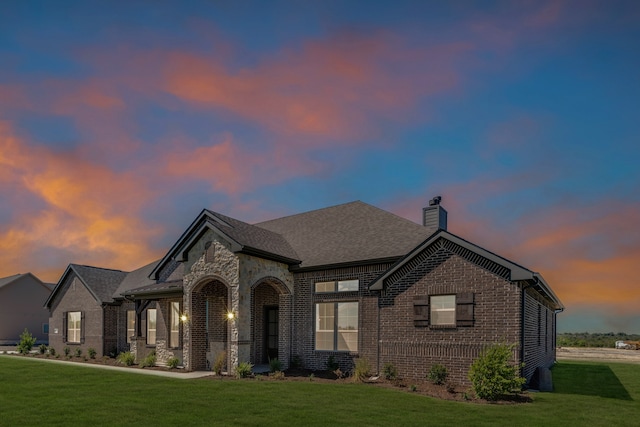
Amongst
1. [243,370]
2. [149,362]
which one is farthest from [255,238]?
[149,362]

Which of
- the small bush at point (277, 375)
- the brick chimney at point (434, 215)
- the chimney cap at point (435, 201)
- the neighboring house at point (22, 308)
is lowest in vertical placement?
the neighboring house at point (22, 308)

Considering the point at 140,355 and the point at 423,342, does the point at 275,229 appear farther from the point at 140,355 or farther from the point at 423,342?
the point at 423,342

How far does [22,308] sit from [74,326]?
17.2 m

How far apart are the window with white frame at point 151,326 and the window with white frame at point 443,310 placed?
14921mm

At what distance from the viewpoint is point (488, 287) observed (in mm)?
15516

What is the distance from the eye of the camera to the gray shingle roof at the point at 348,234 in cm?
1961

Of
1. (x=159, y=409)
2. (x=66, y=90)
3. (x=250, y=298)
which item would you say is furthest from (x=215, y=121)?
(x=159, y=409)

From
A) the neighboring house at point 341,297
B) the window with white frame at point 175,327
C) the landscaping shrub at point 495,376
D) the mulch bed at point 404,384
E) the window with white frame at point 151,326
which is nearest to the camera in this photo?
the landscaping shrub at point 495,376

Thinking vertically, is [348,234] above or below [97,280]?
above

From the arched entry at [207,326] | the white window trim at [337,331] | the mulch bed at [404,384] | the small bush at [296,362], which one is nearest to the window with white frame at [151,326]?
the mulch bed at [404,384]

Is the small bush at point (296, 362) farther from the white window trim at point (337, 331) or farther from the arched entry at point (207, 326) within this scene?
the arched entry at point (207, 326)

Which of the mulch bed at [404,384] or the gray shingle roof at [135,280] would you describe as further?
the gray shingle roof at [135,280]

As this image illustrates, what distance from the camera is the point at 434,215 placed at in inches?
835

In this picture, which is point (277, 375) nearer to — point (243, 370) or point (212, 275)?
point (243, 370)
